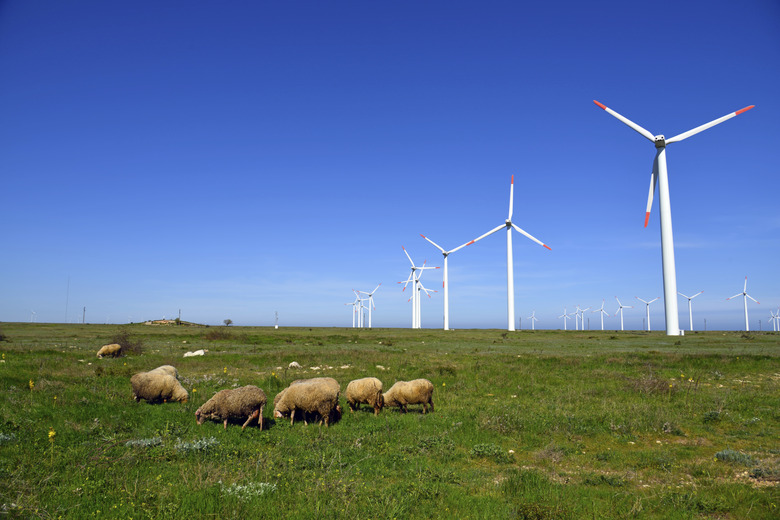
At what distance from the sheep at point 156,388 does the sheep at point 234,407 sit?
10.8 ft

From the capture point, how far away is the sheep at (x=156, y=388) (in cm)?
1597

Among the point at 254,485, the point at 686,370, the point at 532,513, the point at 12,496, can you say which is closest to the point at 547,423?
the point at 532,513

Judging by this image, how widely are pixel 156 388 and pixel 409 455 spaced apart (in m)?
10.2

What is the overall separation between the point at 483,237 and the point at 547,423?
256 feet

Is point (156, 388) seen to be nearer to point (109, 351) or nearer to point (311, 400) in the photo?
point (311, 400)

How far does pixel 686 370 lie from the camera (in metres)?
26.4

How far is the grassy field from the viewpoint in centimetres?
803

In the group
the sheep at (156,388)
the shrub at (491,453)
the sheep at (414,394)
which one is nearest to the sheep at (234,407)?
the sheep at (156,388)

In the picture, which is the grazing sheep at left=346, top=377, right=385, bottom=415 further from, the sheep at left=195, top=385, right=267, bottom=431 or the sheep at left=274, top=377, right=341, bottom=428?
the sheep at left=195, top=385, right=267, bottom=431

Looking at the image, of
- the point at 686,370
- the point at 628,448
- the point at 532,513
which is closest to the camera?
the point at 532,513

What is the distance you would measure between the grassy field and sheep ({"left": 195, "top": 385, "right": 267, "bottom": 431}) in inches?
14.2

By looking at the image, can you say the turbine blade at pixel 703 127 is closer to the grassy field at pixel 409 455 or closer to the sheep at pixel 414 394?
the grassy field at pixel 409 455

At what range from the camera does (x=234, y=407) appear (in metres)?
13.5

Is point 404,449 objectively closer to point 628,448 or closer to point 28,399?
point 628,448
